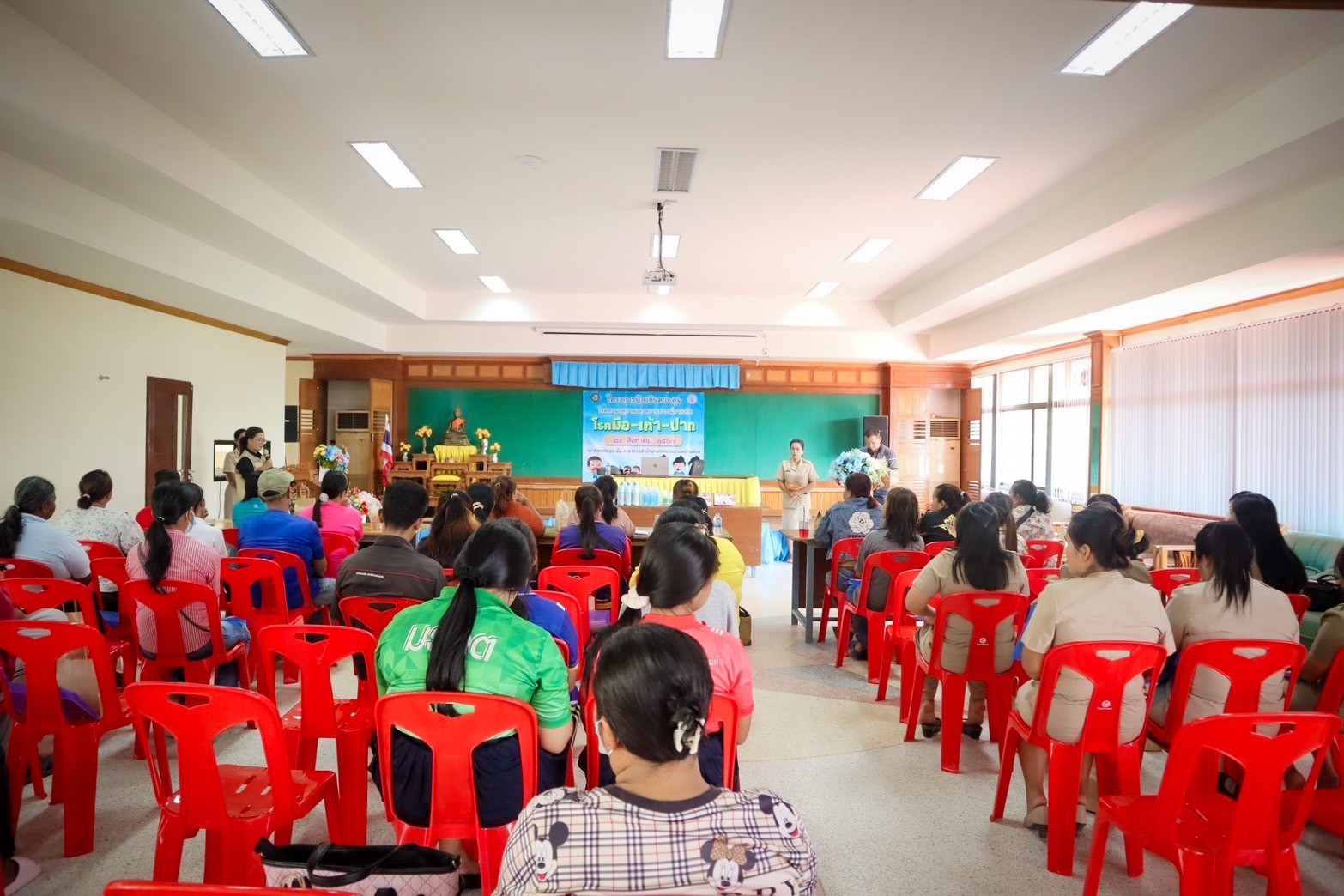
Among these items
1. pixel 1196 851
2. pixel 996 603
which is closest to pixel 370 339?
pixel 996 603

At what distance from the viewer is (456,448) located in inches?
446

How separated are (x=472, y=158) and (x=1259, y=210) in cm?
535

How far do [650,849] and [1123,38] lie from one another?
4047 mm

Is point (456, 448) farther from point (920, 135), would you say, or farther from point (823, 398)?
point (920, 135)

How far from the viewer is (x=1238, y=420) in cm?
666

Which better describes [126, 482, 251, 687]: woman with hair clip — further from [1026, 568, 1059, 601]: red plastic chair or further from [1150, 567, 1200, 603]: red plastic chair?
[1150, 567, 1200, 603]: red plastic chair

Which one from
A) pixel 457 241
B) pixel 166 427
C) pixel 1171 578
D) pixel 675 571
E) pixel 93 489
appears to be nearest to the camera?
pixel 675 571

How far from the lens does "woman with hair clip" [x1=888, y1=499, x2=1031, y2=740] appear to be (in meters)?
3.10

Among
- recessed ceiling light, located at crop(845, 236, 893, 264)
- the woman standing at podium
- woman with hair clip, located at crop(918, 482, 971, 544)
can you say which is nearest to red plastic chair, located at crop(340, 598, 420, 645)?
woman with hair clip, located at crop(918, 482, 971, 544)

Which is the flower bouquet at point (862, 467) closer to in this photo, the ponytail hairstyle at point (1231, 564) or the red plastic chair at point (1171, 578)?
the red plastic chair at point (1171, 578)

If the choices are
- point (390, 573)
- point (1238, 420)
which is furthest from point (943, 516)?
point (1238, 420)

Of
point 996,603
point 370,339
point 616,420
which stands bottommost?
point 996,603

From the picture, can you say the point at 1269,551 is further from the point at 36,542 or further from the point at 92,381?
the point at 92,381

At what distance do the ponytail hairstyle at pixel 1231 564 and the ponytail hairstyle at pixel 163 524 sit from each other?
12.9 ft
